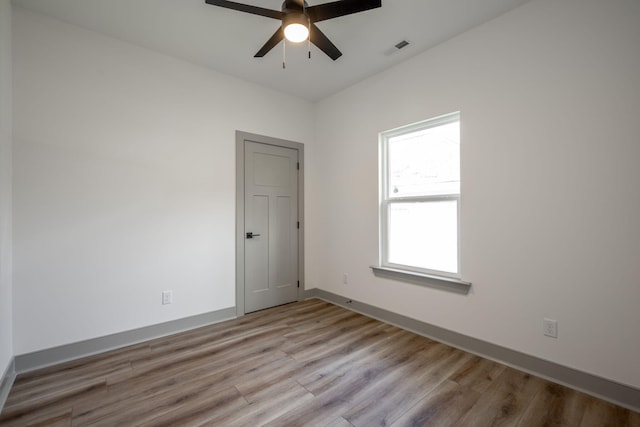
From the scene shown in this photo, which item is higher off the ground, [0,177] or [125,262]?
[0,177]

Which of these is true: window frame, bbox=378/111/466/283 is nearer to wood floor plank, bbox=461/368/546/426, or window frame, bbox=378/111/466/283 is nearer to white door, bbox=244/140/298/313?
wood floor plank, bbox=461/368/546/426

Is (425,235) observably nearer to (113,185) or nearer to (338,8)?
(338,8)

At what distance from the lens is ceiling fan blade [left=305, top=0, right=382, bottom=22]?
5.56 feet

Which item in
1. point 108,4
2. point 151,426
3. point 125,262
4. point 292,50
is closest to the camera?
point 151,426

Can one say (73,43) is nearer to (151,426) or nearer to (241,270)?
(241,270)

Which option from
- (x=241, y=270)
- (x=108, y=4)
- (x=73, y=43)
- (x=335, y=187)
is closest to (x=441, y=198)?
(x=335, y=187)

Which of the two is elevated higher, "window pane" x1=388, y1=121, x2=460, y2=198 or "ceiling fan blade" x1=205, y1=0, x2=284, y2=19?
"ceiling fan blade" x1=205, y1=0, x2=284, y2=19

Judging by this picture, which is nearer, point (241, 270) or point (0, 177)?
point (0, 177)

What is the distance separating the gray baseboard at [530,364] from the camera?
1770 millimetres

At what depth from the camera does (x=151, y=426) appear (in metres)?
1.61

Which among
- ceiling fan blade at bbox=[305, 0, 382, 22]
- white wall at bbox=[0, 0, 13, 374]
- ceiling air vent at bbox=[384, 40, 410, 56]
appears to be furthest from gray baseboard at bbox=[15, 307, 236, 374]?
ceiling air vent at bbox=[384, 40, 410, 56]

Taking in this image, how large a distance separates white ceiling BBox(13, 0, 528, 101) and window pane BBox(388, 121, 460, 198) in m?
0.87

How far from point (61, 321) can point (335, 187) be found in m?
3.16

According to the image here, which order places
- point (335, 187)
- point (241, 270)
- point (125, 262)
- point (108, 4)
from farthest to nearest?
1. point (335, 187)
2. point (241, 270)
3. point (125, 262)
4. point (108, 4)
